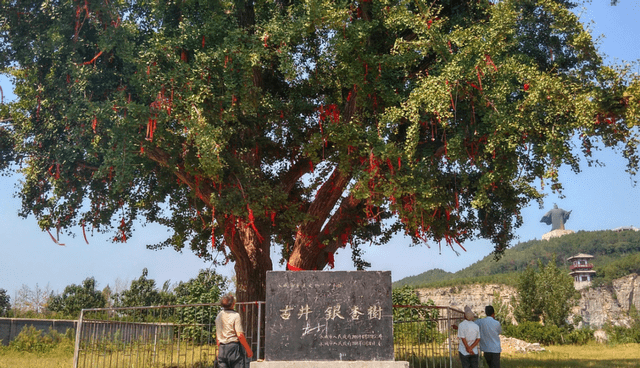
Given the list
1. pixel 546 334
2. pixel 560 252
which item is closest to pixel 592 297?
pixel 546 334

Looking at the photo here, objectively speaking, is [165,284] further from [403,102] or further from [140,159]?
[403,102]

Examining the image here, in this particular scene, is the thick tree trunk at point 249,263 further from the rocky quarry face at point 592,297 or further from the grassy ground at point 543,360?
the rocky quarry face at point 592,297

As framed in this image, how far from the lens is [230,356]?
676 cm

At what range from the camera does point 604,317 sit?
3262 cm

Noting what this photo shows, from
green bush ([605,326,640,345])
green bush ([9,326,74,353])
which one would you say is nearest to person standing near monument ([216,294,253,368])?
green bush ([9,326,74,353])

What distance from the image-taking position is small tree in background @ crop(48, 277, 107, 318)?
24109mm

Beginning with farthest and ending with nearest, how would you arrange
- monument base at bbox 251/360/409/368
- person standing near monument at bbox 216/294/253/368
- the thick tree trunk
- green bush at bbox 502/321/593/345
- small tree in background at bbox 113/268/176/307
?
small tree in background at bbox 113/268/176/307, green bush at bbox 502/321/593/345, the thick tree trunk, monument base at bbox 251/360/409/368, person standing near monument at bbox 216/294/253/368

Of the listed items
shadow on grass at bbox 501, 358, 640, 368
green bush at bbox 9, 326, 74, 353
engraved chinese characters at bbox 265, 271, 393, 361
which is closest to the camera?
engraved chinese characters at bbox 265, 271, 393, 361

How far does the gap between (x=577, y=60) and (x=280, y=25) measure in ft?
19.9

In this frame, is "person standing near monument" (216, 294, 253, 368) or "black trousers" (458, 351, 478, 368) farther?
"black trousers" (458, 351, 478, 368)

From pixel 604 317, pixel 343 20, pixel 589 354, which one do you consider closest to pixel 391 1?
pixel 343 20

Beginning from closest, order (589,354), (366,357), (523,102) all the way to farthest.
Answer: (366,357)
(523,102)
(589,354)

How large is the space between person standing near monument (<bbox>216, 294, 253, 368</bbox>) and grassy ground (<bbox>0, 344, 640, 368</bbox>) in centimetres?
782

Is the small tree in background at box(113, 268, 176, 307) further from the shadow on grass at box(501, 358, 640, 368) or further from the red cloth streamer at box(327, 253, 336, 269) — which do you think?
the shadow on grass at box(501, 358, 640, 368)
